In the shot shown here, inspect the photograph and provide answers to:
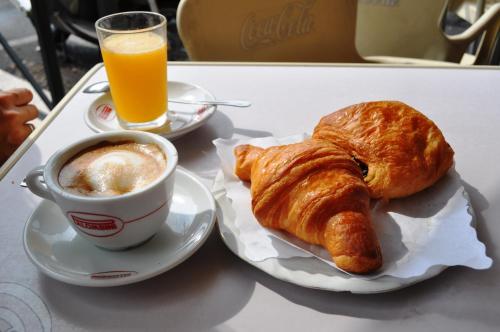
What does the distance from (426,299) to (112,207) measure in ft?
1.29

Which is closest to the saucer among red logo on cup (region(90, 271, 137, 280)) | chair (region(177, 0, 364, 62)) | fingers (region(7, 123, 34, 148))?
red logo on cup (region(90, 271, 137, 280))

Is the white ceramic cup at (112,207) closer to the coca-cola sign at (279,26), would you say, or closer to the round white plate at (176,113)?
the round white plate at (176,113)

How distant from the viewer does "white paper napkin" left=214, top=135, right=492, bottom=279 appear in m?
0.56

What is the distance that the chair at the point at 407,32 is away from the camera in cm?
177

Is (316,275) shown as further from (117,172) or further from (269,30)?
(269,30)

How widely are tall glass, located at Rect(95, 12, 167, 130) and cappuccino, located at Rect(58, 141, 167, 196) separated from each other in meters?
0.29

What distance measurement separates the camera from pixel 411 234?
0.63m

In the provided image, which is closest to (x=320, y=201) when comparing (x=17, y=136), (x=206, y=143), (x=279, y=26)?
(x=206, y=143)

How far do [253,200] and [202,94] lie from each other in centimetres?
46

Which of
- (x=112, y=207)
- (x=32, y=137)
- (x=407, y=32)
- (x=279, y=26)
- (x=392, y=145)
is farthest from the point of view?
(x=407, y=32)

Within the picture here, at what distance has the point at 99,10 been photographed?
2.77 metres

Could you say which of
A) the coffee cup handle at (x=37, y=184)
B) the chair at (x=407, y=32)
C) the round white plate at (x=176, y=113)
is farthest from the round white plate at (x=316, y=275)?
the chair at (x=407, y=32)

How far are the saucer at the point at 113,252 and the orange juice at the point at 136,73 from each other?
316 millimetres

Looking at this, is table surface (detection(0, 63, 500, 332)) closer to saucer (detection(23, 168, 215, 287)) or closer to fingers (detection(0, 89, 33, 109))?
saucer (detection(23, 168, 215, 287))
